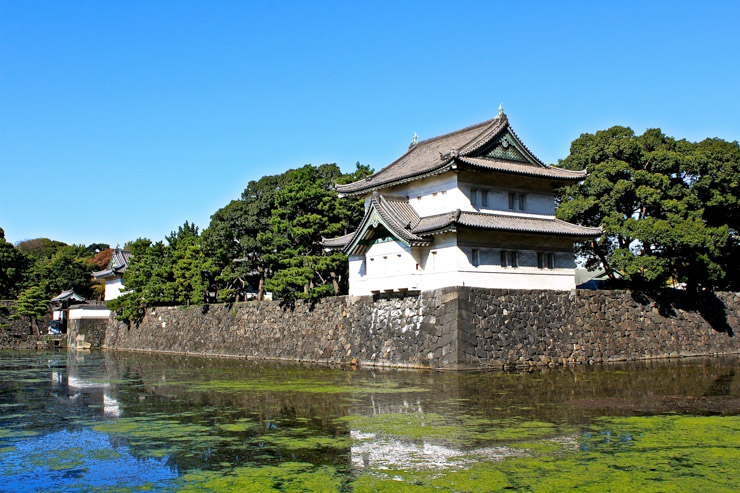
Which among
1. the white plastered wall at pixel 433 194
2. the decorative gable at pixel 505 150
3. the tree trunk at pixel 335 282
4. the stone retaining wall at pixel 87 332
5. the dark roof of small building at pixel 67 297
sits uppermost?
the decorative gable at pixel 505 150

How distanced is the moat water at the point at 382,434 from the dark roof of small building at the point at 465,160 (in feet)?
28.3

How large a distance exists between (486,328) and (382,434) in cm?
1332

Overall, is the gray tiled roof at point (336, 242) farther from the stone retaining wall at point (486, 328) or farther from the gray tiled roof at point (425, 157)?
the stone retaining wall at point (486, 328)

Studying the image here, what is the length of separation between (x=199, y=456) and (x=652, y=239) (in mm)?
24774

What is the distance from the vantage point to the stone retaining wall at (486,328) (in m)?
24.9

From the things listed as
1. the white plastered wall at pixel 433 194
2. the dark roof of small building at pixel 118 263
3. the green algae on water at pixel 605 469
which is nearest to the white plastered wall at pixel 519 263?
the white plastered wall at pixel 433 194

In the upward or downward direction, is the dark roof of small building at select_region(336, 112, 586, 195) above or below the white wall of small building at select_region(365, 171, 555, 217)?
above

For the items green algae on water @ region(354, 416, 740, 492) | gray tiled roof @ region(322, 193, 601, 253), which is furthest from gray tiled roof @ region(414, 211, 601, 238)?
→ green algae on water @ region(354, 416, 740, 492)

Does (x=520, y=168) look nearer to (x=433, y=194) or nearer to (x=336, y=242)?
(x=433, y=194)

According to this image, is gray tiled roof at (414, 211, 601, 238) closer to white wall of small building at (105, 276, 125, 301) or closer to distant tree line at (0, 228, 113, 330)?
white wall of small building at (105, 276, 125, 301)

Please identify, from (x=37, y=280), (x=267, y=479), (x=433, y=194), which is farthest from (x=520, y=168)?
(x=37, y=280)

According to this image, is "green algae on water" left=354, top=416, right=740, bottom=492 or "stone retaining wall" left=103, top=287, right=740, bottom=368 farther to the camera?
"stone retaining wall" left=103, top=287, right=740, bottom=368

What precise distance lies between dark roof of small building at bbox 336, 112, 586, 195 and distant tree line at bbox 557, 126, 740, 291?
388 centimetres

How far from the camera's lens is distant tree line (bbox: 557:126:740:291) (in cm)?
3039
